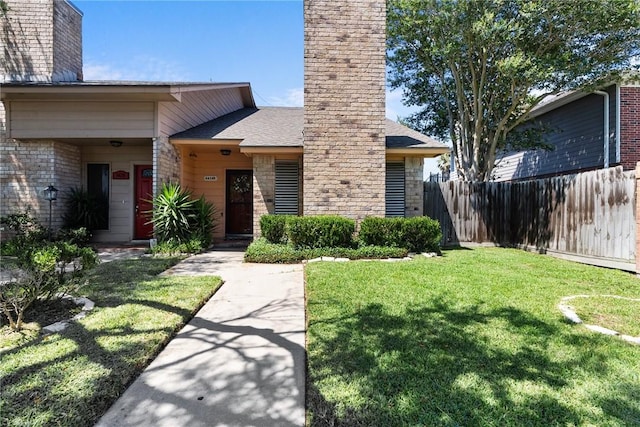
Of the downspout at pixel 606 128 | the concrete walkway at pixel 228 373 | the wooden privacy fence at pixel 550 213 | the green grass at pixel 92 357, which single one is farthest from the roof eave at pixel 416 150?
the downspout at pixel 606 128

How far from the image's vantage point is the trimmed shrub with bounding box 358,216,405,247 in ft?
26.0

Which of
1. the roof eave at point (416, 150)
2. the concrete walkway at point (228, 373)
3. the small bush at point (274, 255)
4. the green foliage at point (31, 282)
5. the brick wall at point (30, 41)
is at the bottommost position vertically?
the concrete walkway at point (228, 373)

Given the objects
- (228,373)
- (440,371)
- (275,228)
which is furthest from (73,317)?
(275,228)

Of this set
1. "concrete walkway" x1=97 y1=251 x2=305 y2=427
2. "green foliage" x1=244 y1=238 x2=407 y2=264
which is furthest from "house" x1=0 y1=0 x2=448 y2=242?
"concrete walkway" x1=97 y1=251 x2=305 y2=427

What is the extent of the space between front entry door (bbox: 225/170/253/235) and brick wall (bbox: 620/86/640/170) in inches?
478

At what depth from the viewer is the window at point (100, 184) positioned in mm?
10445

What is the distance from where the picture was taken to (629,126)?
11.2 meters

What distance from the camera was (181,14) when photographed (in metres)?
9.34

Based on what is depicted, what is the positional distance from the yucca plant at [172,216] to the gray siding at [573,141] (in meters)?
13.4

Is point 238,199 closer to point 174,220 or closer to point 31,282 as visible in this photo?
point 174,220

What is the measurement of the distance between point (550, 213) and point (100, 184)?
40.8 feet

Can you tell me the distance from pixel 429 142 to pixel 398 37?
4.87m

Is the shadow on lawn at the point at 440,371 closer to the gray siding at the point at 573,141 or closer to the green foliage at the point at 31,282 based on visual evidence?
the green foliage at the point at 31,282

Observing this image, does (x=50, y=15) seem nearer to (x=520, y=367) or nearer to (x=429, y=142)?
(x=429, y=142)
